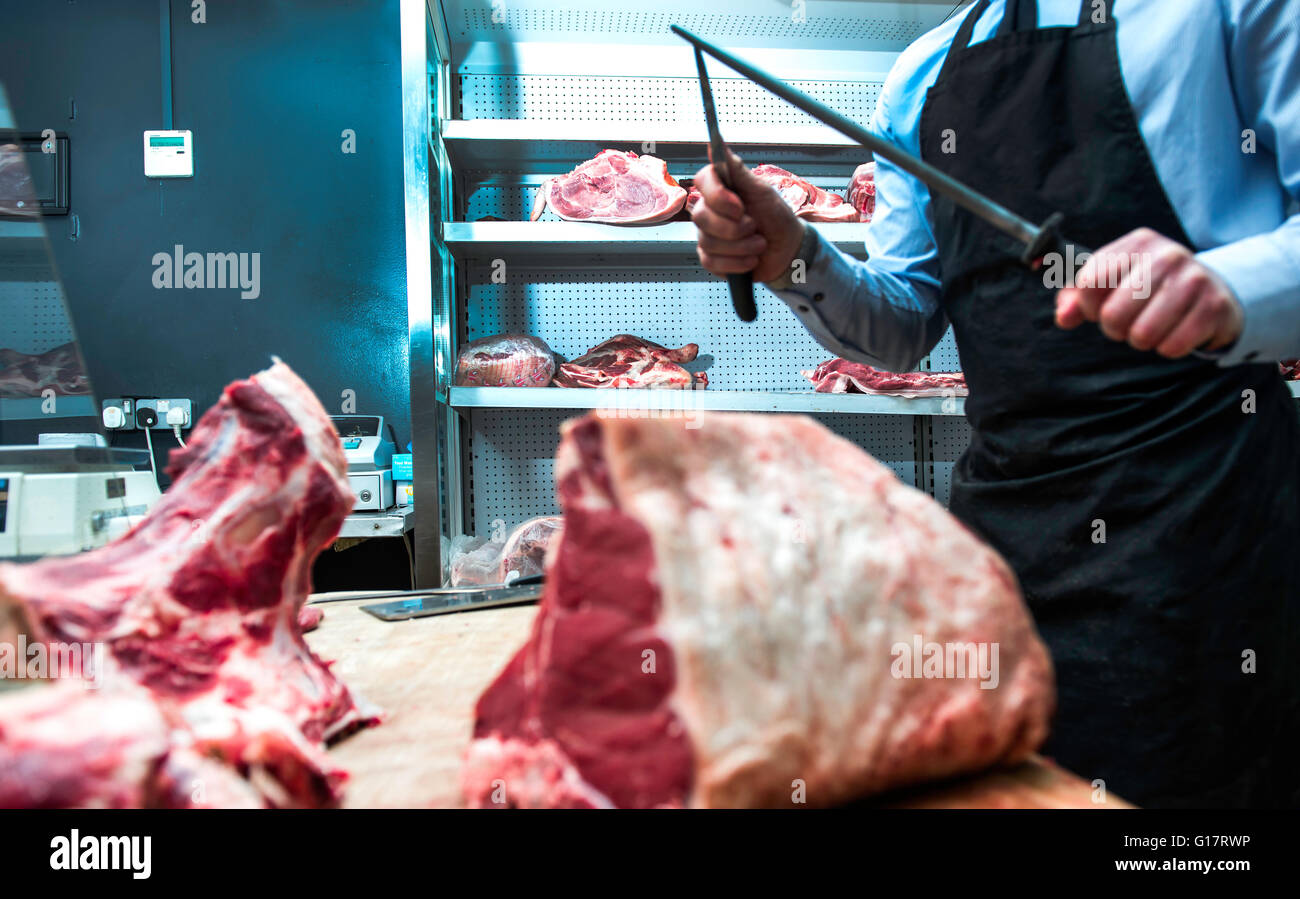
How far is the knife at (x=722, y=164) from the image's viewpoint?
3.28 feet

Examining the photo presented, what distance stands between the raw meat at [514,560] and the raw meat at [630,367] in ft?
1.98

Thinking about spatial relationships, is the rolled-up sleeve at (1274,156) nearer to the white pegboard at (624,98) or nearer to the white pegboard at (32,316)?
the white pegboard at (32,316)

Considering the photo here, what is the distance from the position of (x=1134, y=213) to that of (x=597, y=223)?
2.04 m

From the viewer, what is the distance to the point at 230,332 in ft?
12.4

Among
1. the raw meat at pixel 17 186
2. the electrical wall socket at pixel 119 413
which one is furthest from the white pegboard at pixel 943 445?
the raw meat at pixel 17 186

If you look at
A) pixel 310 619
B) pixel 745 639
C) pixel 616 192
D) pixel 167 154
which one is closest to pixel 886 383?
pixel 616 192

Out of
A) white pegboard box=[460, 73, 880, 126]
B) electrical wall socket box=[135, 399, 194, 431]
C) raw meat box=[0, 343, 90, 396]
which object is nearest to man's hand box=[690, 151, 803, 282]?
raw meat box=[0, 343, 90, 396]

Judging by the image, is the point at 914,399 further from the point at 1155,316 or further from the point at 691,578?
the point at 691,578

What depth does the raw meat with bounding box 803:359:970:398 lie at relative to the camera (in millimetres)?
3023

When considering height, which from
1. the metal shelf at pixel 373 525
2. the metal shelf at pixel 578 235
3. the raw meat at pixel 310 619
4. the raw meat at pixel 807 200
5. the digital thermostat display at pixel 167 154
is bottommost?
the metal shelf at pixel 373 525

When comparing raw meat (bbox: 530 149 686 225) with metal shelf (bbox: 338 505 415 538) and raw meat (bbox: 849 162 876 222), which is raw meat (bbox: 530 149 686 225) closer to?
raw meat (bbox: 849 162 876 222)

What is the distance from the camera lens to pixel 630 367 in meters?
3.23

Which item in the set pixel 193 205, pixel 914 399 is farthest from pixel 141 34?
pixel 914 399

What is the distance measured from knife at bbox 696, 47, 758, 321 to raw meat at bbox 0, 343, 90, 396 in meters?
1.06
